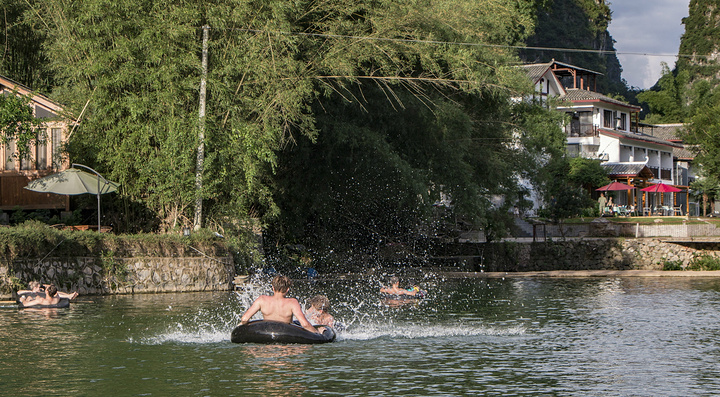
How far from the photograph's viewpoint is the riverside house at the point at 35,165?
2955 cm

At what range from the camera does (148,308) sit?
21594mm

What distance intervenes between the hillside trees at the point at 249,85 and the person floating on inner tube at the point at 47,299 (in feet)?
19.9

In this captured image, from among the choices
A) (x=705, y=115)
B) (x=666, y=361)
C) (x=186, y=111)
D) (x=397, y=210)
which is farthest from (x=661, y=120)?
(x=666, y=361)

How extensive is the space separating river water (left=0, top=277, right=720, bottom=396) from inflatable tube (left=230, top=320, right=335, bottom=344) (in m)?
0.17

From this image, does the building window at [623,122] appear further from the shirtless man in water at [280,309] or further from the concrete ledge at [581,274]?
the shirtless man in water at [280,309]

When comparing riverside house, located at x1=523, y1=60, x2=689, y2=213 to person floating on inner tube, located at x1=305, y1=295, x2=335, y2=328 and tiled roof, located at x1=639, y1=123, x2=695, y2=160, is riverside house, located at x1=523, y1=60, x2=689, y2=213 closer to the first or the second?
tiled roof, located at x1=639, y1=123, x2=695, y2=160

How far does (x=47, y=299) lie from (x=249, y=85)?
31.9ft

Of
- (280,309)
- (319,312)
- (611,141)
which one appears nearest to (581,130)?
(611,141)

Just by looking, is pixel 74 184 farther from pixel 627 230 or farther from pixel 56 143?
pixel 627 230

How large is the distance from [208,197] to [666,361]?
16580mm

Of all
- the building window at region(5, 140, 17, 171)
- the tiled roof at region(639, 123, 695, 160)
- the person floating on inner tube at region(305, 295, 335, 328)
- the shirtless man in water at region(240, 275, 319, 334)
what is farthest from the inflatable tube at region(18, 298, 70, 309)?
the tiled roof at region(639, 123, 695, 160)

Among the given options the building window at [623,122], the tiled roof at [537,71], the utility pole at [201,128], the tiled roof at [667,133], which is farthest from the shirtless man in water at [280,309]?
the tiled roof at [667,133]

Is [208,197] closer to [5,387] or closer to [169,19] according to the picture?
[169,19]

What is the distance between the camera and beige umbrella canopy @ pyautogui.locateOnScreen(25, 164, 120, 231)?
26016mm
